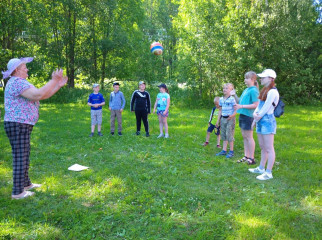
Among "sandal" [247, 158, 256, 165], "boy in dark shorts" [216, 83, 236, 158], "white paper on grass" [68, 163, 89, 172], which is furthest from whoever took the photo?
"boy in dark shorts" [216, 83, 236, 158]

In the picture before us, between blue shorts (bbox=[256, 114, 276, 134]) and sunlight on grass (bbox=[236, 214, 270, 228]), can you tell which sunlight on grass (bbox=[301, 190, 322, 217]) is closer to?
sunlight on grass (bbox=[236, 214, 270, 228])

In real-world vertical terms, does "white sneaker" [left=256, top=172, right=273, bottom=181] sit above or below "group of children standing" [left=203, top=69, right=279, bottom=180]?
below

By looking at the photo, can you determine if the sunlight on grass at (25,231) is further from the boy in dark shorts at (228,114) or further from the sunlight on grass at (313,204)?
the boy in dark shorts at (228,114)

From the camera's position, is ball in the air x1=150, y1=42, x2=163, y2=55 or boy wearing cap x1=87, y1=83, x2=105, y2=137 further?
ball in the air x1=150, y1=42, x2=163, y2=55

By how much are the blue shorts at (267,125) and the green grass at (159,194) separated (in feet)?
3.22

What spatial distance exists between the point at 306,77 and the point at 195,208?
16.0 m

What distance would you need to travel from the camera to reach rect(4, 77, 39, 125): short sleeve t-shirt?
3.93 metres

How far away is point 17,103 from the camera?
13.2ft

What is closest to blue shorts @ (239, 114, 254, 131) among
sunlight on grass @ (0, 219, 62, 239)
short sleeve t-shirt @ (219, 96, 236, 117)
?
short sleeve t-shirt @ (219, 96, 236, 117)

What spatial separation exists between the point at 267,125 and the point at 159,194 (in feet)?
7.87

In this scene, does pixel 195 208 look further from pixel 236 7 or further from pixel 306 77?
pixel 306 77

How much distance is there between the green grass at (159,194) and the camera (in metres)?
3.48

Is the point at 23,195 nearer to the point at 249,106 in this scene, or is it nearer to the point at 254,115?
the point at 254,115

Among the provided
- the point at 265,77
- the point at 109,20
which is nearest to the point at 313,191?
the point at 265,77
